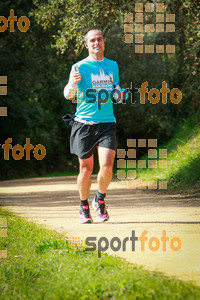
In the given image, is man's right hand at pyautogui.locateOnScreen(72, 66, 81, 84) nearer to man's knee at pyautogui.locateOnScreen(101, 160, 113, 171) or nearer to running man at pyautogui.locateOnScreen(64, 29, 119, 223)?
running man at pyautogui.locateOnScreen(64, 29, 119, 223)

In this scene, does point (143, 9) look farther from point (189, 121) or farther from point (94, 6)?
point (189, 121)

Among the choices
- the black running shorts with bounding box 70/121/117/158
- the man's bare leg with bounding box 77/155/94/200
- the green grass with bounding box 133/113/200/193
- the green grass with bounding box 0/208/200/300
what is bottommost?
the green grass with bounding box 133/113/200/193

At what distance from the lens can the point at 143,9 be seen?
14.4 m

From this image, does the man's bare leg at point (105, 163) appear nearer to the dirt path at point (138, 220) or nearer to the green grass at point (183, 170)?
the dirt path at point (138, 220)

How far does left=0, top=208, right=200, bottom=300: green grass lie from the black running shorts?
150 cm

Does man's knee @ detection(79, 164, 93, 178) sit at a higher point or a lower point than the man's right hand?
lower

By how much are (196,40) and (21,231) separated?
25.3ft

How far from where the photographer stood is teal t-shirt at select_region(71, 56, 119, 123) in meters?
7.33

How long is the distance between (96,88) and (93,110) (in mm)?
294

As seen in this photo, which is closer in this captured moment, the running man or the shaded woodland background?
the running man

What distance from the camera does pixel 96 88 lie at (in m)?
7.34

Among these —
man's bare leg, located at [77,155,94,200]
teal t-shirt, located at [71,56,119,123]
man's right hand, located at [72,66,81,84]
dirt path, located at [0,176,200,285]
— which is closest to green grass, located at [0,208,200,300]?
dirt path, located at [0,176,200,285]

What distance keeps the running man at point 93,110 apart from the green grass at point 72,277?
1455 mm

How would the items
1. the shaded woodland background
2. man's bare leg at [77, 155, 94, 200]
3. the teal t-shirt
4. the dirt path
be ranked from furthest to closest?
the shaded woodland background < man's bare leg at [77, 155, 94, 200] < the teal t-shirt < the dirt path
